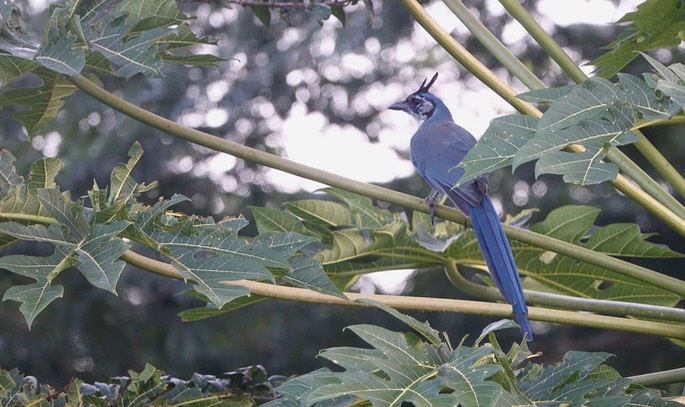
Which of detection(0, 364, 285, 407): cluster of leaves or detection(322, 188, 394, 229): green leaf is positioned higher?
detection(322, 188, 394, 229): green leaf

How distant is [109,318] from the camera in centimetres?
669

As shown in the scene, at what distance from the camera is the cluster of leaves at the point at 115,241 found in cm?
167

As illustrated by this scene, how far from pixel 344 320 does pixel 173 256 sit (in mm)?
5080

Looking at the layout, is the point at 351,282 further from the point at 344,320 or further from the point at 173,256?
the point at 344,320

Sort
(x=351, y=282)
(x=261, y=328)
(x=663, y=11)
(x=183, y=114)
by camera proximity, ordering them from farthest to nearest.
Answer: (x=261, y=328), (x=183, y=114), (x=351, y=282), (x=663, y=11)

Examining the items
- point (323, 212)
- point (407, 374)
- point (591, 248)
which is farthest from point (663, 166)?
point (407, 374)

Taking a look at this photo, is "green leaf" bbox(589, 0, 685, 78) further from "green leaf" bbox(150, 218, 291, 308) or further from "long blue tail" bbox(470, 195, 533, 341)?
"green leaf" bbox(150, 218, 291, 308)

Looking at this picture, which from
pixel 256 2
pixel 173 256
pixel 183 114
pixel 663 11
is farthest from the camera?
pixel 183 114

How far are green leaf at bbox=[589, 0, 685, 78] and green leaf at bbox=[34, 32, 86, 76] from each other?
1.34 meters

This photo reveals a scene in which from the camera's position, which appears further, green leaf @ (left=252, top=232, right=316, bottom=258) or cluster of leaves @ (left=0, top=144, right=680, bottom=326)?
green leaf @ (left=252, top=232, right=316, bottom=258)

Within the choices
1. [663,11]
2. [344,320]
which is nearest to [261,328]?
[344,320]

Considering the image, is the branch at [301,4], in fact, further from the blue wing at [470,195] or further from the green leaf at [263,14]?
the blue wing at [470,195]

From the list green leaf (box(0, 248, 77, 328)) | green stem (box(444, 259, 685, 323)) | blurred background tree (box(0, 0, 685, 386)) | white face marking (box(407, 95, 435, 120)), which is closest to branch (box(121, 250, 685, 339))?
green stem (box(444, 259, 685, 323))

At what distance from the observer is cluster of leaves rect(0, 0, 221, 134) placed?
6.39ft
